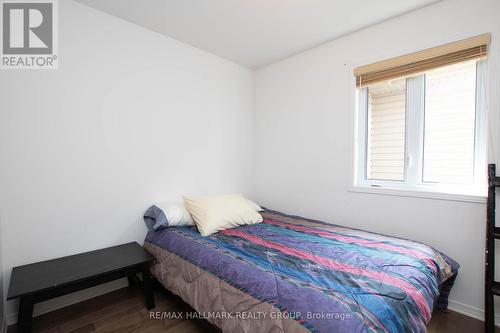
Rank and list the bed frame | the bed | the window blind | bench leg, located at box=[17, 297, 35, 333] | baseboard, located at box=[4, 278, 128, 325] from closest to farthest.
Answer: the bed, bench leg, located at box=[17, 297, 35, 333], the bed frame, baseboard, located at box=[4, 278, 128, 325], the window blind

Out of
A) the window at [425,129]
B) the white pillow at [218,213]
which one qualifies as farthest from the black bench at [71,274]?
the window at [425,129]

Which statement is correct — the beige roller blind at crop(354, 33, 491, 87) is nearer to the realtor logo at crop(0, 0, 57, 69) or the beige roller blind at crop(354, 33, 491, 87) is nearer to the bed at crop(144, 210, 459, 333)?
the bed at crop(144, 210, 459, 333)

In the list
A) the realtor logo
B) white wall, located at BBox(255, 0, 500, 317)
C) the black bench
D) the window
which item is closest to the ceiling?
white wall, located at BBox(255, 0, 500, 317)

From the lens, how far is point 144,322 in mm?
1711

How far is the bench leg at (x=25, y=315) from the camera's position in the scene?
4.41 ft

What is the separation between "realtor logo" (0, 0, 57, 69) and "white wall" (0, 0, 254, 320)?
2.6 inches

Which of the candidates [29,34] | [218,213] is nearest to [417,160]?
[218,213]

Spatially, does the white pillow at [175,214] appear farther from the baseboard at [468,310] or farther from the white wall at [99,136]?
the baseboard at [468,310]

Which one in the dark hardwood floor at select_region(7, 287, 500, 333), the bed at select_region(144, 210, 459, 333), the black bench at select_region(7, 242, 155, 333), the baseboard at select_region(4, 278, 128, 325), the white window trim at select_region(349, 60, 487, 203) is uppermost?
the white window trim at select_region(349, 60, 487, 203)

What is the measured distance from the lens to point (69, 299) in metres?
1.91

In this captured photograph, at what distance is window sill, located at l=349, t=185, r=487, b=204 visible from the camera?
5.71ft

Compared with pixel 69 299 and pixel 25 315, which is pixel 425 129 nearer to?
pixel 25 315

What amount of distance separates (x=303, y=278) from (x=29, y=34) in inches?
102

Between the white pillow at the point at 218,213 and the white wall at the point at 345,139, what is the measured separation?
2.50 feet
